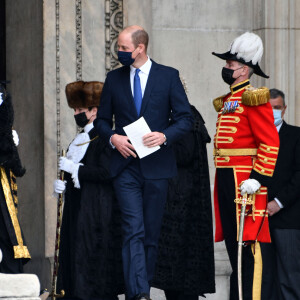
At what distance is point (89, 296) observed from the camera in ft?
30.6

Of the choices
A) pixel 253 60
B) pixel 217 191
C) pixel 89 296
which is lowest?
pixel 89 296

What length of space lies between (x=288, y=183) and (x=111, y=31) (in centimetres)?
262

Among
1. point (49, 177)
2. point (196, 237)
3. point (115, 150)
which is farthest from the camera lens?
point (49, 177)

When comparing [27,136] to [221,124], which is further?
[27,136]

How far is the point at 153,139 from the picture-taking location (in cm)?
812

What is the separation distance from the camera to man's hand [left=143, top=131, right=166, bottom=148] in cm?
812

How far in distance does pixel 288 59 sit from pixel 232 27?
0.60 meters

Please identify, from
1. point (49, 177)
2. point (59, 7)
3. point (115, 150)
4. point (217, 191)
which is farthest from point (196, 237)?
point (59, 7)

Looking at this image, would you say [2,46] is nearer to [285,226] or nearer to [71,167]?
[71,167]

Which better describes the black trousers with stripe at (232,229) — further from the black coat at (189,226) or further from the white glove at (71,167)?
the white glove at (71,167)

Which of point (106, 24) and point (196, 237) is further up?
point (106, 24)

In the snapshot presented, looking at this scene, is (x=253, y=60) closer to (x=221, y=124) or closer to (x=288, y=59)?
(x=221, y=124)

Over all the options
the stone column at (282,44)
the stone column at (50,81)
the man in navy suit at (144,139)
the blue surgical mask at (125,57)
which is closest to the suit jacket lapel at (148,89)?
the man in navy suit at (144,139)

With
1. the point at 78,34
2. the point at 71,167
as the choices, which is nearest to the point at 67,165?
the point at 71,167
